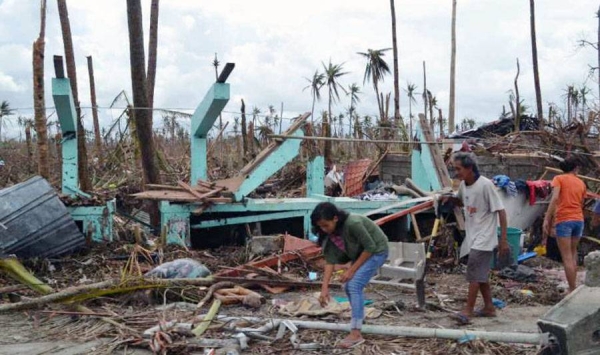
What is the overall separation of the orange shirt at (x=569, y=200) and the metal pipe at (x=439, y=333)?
235cm

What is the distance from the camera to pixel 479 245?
575cm

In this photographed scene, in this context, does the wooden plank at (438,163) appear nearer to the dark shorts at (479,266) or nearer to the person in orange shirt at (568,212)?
the person in orange shirt at (568,212)

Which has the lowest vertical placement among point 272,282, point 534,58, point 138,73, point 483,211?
point 272,282

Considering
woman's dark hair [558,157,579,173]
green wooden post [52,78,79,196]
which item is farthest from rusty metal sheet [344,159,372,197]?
woman's dark hair [558,157,579,173]

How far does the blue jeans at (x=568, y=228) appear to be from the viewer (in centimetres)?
675

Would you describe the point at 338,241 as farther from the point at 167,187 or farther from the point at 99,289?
the point at 167,187

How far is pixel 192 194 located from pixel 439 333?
4926 mm

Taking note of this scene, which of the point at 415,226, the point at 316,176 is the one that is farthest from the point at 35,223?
the point at 415,226

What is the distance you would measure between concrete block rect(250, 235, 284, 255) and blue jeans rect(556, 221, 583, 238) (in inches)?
138

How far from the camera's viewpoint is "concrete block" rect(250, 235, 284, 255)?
333 inches

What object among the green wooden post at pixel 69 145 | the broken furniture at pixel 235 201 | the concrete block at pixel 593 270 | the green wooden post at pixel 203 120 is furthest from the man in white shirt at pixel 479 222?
the green wooden post at pixel 69 145

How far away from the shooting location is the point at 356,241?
5.05 meters

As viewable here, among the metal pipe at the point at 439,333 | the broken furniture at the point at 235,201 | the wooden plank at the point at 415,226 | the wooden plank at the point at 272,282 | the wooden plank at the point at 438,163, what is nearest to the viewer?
the metal pipe at the point at 439,333

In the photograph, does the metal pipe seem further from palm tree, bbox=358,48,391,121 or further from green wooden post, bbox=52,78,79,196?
palm tree, bbox=358,48,391,121
